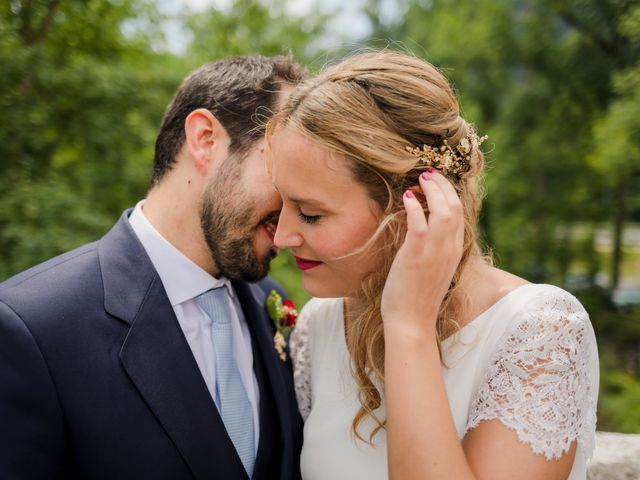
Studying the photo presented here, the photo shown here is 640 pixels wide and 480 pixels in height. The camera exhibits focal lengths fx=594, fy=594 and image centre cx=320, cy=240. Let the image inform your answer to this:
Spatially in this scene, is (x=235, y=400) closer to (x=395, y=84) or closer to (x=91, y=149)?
(x=395, y=84)

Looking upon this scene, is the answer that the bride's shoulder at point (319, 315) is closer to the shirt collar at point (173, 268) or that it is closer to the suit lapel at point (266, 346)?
the suit lapel at point (266, 346)

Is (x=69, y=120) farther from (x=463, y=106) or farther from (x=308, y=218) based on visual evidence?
(x=463, y=106)

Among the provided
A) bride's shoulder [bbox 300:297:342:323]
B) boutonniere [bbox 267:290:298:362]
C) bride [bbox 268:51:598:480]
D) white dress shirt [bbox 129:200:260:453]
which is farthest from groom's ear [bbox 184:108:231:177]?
bride's shoulder [bbox 300:297:342:323]

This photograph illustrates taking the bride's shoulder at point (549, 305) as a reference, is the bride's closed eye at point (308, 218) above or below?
above

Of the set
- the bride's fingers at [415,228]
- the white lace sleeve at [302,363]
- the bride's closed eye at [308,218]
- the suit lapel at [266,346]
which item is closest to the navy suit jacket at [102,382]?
the suit lapel at [266,346]

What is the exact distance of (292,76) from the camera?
2746 mm

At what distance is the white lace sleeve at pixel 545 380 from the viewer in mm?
1804

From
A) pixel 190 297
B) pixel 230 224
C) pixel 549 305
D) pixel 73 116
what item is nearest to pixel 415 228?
pixel 549 305

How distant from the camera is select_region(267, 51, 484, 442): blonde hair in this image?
1.96m

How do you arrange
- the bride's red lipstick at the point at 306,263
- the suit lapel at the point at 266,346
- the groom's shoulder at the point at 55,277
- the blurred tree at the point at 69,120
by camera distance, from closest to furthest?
the groom's shoulder at the point at 55,277
the bride's red lipstick at the point at 306,263
the suit lapel at the point at 266,346
the blurred tree at the point at 69,120

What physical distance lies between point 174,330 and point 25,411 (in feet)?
1.83

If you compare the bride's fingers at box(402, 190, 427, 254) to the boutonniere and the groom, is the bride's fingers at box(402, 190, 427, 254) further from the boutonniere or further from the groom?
the boutonniere

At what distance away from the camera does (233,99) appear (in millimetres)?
2623

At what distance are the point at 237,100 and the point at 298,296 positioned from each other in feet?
17.2
